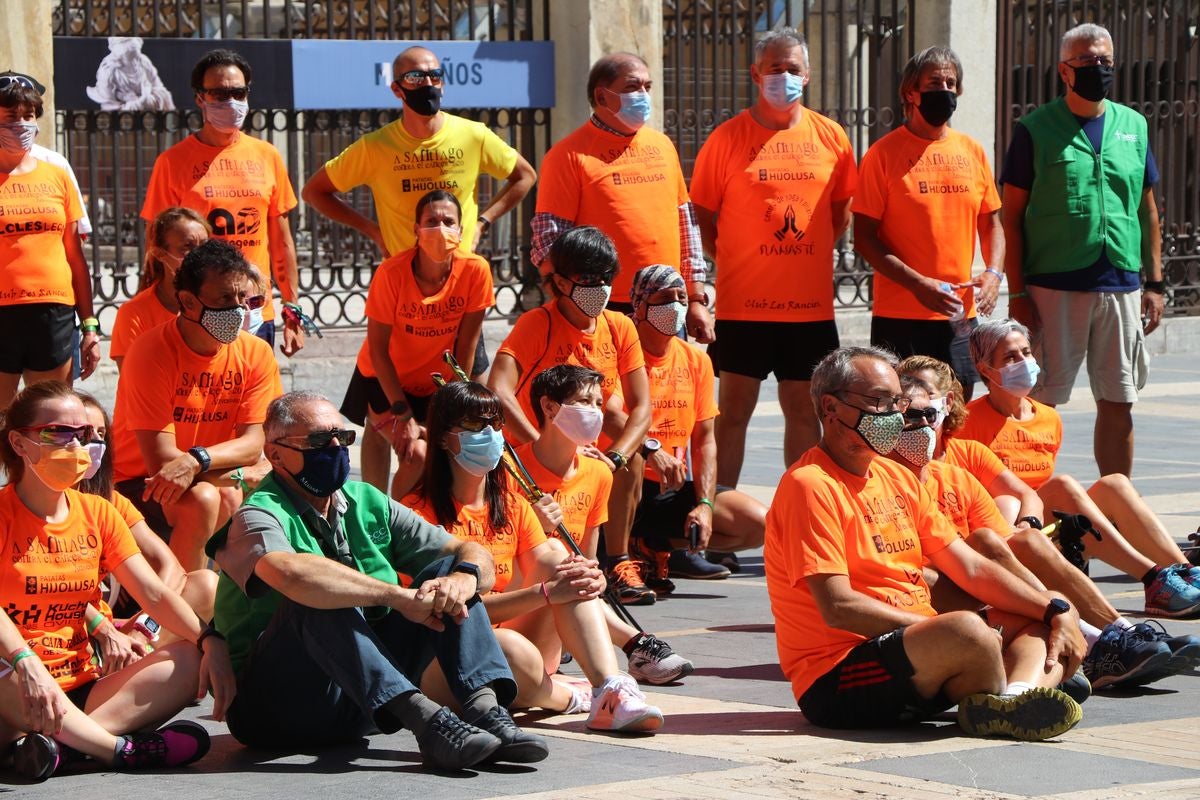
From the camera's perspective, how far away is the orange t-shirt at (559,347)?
29.2 ft

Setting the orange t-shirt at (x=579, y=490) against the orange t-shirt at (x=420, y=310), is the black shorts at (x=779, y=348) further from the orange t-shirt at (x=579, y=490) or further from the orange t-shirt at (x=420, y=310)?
the orange t-shirt at (x=579, y=490)

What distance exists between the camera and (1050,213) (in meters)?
9.95

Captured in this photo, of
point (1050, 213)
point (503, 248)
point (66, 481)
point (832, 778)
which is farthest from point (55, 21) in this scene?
point (832, 778)

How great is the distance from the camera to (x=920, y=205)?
32.2 feet

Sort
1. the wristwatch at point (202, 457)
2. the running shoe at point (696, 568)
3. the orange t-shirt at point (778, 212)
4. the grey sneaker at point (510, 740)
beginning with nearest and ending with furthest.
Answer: the grey sneaker at point (510, 740)
the wristwatch at point (202, 457)
the running shoe at point (696, 568)
the orange t-shirt at point (778, 212)

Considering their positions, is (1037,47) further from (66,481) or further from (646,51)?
(66,481)

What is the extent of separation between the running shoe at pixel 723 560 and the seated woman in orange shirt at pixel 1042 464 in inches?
56.2

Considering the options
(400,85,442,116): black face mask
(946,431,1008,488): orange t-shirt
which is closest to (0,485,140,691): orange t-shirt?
(946,431,1008,488): orange t-shirt

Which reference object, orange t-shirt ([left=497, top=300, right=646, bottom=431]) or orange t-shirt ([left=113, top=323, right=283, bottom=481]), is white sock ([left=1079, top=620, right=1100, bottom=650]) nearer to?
orange t-shirt ([left=497, top=300, right=646, bottom=431])

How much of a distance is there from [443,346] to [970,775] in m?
4.11

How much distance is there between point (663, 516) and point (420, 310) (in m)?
1.33

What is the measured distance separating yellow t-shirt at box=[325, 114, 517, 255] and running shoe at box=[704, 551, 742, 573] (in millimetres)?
1768

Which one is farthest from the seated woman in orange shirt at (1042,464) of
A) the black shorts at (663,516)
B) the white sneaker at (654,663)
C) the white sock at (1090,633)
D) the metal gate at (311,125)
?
the metal gate at (311,125)

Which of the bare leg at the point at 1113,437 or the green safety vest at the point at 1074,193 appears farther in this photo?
the bare leg at the point at 1113,437
